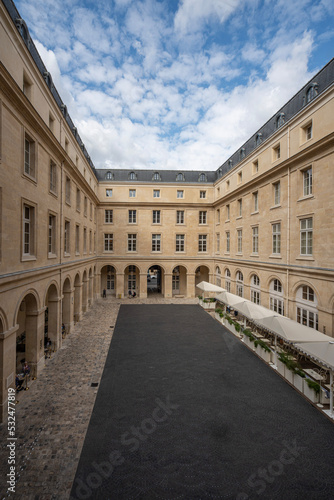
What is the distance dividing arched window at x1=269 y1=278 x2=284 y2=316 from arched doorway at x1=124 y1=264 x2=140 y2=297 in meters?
19.9

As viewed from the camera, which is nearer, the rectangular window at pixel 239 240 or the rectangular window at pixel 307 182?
the rectangular window at pixel 307 182

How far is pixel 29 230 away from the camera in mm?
12656

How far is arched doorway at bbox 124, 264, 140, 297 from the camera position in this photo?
117 feet

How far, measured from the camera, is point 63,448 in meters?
7.82

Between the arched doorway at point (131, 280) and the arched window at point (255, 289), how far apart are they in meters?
17.3

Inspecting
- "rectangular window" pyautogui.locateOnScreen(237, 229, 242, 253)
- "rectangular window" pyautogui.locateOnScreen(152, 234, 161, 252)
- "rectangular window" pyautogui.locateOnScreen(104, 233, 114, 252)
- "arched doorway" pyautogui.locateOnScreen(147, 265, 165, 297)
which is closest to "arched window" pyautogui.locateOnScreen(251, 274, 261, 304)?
"rectangular window" pyautogui.locateOnScreen(237, 229, 242, 253)

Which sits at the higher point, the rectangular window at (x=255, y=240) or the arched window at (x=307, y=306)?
the rectangular window at (x=255, y=240)

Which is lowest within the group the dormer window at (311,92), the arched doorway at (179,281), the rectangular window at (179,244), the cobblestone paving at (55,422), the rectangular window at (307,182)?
the cobblestone paving at (55,422)

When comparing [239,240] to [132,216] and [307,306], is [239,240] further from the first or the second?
[132,216]

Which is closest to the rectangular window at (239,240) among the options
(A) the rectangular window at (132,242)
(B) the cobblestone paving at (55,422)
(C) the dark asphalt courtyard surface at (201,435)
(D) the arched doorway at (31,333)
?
(C) the dark asphalt courtyard surface at (201,435)

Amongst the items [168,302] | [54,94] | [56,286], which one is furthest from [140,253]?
[54,94]

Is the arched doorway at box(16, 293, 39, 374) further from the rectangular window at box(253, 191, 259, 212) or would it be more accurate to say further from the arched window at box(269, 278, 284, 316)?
the rectangular window at box(253, 191, 259, 212)

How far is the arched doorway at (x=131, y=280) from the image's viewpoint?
35.7 metres

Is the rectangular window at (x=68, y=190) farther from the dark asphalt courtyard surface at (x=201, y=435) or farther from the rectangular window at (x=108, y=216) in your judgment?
the rectangular window at (x=108, y=216)
